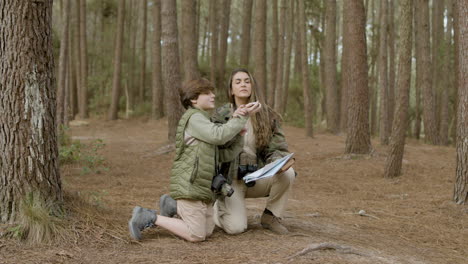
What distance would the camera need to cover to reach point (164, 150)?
402 inches

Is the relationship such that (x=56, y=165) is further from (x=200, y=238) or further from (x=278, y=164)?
(x=278, y=164)

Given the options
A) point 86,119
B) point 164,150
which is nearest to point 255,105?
point 164,150

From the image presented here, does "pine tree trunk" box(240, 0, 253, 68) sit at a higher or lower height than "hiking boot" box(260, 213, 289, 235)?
higher

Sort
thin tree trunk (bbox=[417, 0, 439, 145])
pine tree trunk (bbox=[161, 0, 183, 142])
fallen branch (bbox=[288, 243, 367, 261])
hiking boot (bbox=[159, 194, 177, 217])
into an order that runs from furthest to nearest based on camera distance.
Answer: thin tree trunk (bbox=[417, 0, 439, 145])
pine tree trunk (bbox=[161, 0, 183, 142])
hiking boot (bbox=[159, 194, 177, 217])
fallen branch (bbox=[288, 243, 367, 261])

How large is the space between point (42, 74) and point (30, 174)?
2.54 ft

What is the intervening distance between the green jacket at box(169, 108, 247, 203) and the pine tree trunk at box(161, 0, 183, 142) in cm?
597

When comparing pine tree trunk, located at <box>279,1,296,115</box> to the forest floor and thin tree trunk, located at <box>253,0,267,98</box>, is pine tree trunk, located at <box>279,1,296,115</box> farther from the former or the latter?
the forest floor

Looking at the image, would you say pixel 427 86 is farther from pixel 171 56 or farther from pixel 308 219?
pixel 308 219

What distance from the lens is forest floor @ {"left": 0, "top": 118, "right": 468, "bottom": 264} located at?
3357 mm

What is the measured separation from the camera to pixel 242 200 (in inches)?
167

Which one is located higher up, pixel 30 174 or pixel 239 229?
pixel 30 174

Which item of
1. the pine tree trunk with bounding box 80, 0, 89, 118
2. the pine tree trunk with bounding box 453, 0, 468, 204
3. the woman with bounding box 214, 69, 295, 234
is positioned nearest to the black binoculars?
the woman with bounding box 214, 69, 295, 234

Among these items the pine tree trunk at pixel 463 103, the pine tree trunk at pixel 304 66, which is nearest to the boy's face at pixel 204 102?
the pine tree trunk at pixel 463 103

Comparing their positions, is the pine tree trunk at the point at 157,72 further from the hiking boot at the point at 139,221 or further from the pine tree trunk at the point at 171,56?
the hiking boot at the point at 139,221
